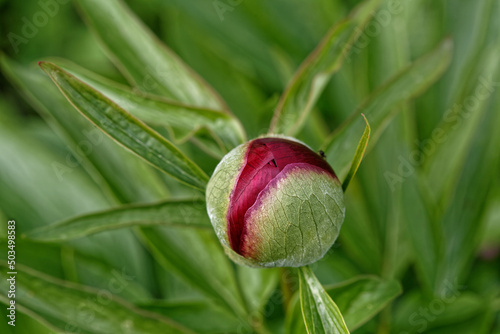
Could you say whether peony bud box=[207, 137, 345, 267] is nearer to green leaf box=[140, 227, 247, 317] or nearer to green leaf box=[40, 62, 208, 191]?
green leaf box=[40, 62, 208, 191]

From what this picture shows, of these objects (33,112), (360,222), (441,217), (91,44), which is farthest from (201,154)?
(33,112)

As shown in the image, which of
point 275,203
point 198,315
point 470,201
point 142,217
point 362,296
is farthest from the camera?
point 470,201

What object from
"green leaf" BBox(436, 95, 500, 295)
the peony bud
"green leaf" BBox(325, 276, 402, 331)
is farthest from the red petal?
"green leaf" BBox(436, 95, 500, 295)

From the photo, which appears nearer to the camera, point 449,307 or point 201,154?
point 449,307

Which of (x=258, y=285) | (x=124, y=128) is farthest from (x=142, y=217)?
(x=258, y=285)

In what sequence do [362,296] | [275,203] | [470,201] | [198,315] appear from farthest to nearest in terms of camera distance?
[470,201] < [198,315] < [362,296] < [275,203]

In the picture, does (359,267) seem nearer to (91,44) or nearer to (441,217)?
(441,217)

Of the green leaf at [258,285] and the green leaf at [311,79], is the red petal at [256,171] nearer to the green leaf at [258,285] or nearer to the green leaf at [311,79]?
the green leaf at [311,79]

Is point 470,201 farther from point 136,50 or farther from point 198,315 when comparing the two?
point 136,50
